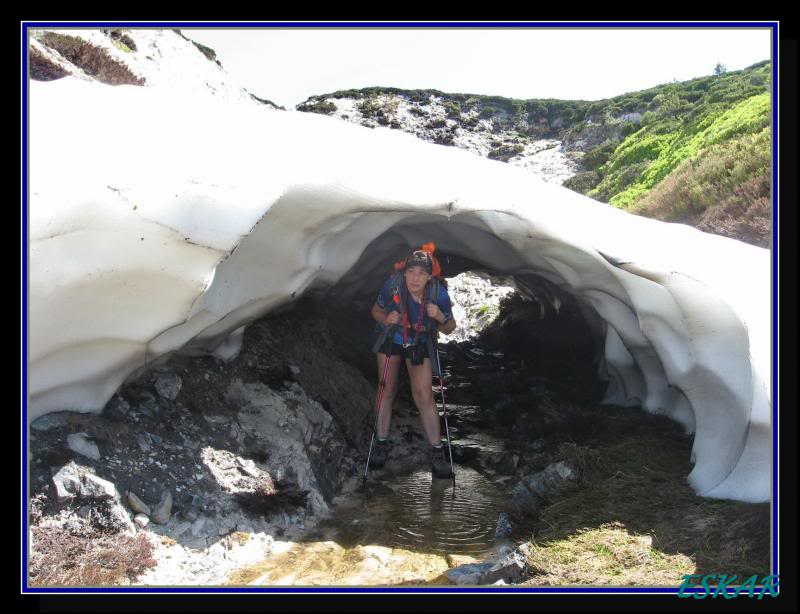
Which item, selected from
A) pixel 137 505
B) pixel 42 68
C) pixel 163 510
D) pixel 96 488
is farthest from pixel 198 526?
pixel 42 68

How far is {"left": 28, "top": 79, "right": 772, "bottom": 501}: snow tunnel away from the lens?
186 inches

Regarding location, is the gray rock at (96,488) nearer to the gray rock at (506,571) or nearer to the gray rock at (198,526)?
the gray rock at (198,526)

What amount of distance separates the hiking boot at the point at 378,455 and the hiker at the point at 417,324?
0.01 metres

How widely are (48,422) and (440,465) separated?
141 inches

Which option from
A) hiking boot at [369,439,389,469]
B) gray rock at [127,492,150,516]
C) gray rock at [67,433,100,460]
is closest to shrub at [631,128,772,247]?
hiking boot at [369,439,389,469]

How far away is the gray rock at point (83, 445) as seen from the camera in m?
4.71

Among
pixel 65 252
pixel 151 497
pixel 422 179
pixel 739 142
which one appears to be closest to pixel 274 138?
pixel 422 179

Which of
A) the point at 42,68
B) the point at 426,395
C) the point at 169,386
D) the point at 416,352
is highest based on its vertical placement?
the point at 42,68

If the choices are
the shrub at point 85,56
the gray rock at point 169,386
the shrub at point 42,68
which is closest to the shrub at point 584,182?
the shrub at point 85,56

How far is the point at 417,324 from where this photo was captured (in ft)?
21.2

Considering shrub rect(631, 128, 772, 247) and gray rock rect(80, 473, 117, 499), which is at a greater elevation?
shrub rect(631, 128, 772, 247)

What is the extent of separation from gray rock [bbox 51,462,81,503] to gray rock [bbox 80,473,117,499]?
4 cm

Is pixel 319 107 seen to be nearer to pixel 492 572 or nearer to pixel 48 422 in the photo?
pixel 48 422

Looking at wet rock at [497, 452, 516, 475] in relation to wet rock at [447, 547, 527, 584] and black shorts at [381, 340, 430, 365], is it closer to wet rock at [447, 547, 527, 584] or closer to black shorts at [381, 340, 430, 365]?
black shorts at [381, 340, 430, 365]
